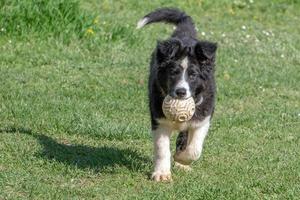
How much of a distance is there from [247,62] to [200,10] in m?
4.04

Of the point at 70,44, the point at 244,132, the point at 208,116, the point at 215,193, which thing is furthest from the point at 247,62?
the point at 215,193

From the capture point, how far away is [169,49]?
6.20m

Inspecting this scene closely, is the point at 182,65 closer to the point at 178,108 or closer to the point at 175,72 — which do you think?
the point at 175,72

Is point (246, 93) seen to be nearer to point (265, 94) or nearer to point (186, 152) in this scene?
point (265, 94)

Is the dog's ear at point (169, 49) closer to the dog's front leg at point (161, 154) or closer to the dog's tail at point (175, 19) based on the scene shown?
the dog's front leg at point (161, 154)

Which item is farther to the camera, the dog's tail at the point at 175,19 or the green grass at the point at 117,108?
the dog's tail at the point at 175,19

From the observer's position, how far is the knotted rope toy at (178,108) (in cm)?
617

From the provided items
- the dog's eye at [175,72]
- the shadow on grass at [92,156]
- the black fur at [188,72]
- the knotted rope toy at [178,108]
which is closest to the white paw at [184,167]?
the shadow on grass at [92,156]

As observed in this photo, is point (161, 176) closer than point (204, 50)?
No

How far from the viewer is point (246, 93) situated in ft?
32.7

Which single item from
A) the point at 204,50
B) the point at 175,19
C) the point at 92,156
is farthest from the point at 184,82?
the point at 175,19

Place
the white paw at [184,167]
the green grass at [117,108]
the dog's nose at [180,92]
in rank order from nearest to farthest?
the dog's nose at [180,92] < the green grass at [117,108] < the white paw at [184,167]

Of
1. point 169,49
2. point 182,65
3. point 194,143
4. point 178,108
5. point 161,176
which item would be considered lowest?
point 161,176

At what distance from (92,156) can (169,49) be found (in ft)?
4.81
